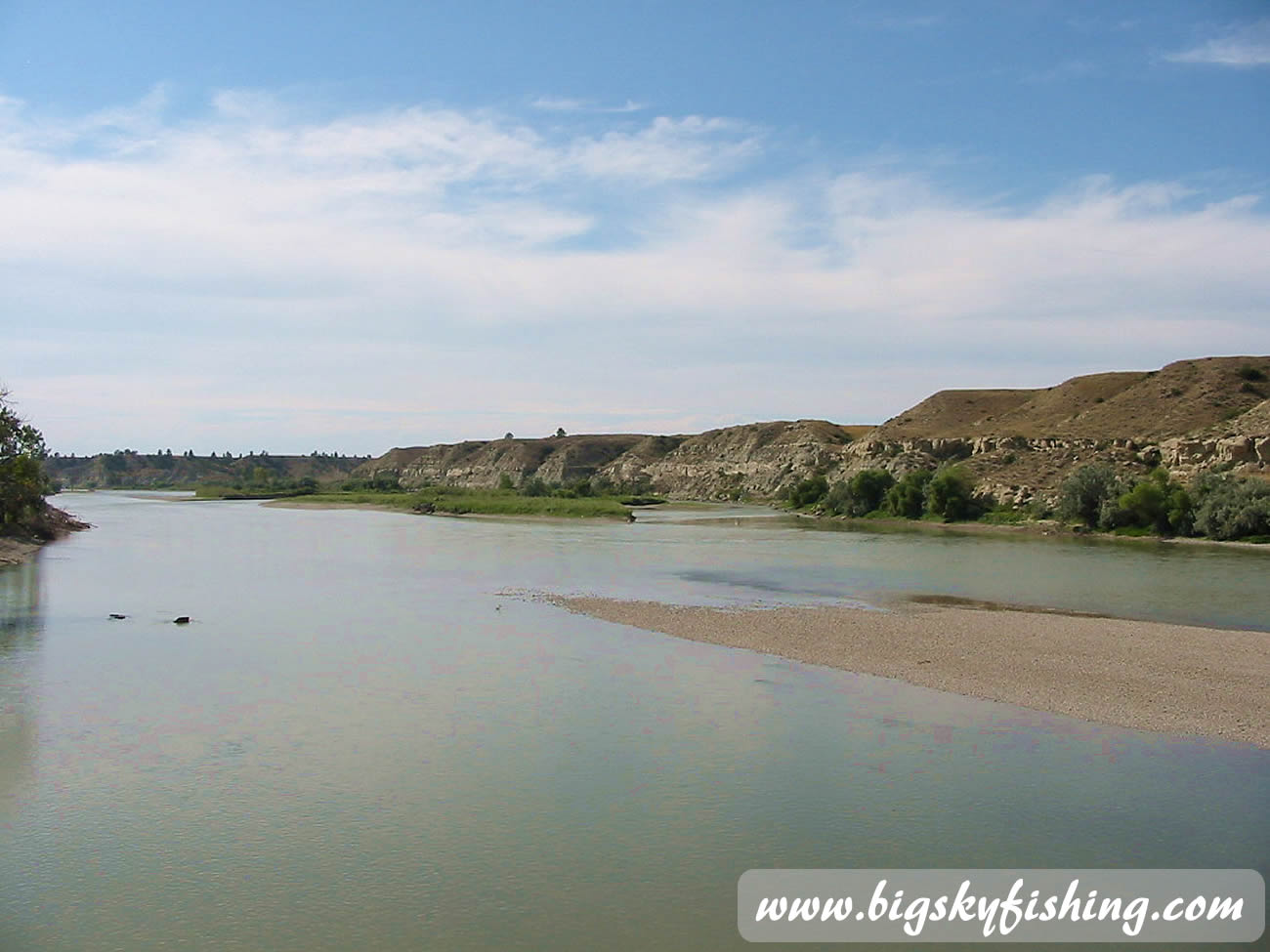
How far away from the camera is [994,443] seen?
241 feet

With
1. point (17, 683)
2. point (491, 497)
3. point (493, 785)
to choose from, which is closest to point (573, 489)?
point (491, 497)

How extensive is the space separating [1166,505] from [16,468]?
49.5 metres

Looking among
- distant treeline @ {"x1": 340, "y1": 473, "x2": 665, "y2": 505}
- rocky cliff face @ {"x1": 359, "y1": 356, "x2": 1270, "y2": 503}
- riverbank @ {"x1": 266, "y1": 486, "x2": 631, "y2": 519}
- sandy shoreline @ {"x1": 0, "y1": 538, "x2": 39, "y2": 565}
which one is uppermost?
rocky cliff face @ {"x1": 359, "y1": 356, "x2": 1270, "y2": 503}

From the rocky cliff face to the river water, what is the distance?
43558 millimetres

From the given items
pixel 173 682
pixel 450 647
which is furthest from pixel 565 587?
pixel 173 682

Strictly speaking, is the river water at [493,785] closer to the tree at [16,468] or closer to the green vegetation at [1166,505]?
the tree at [16,468]

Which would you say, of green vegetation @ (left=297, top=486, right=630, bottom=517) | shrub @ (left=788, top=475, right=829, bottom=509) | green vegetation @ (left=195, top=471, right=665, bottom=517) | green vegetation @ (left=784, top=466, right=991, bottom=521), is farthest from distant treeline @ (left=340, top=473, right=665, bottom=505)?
green vegetation @ (left=784, top=466, right=991, bottom=521)

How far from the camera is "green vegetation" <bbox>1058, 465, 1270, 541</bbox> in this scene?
4600 cm

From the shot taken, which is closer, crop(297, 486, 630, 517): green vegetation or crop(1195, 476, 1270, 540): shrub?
crop(1195, 476, 1270, 540): shrub

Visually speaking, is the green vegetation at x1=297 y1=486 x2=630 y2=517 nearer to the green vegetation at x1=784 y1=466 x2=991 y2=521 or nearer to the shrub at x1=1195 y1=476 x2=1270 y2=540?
the green vegetation at x1=784 y1=466 x2=991 y2=521

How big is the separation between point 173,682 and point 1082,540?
44.3m

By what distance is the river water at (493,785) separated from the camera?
301 inches

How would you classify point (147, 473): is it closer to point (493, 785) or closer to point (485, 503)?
point (485, 503)

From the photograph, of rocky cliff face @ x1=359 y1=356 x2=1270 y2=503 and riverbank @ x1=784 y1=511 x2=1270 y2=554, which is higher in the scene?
rocky cliff face @ x1=359 y1=356 x2=1270 y2=503
